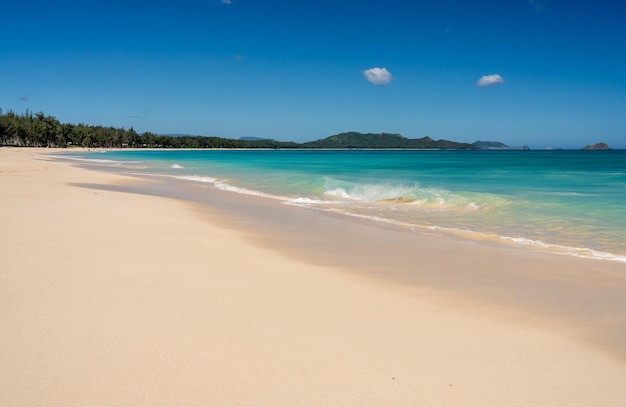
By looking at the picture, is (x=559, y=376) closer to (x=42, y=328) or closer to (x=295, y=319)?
(x=295, y=319)

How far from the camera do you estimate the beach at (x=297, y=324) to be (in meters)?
3.19

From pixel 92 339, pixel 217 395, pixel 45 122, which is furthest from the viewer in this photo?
pixel 45 122

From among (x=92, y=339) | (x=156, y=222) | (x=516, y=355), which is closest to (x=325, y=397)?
(x=516, y=355)

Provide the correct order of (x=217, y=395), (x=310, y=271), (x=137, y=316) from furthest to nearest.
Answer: (x=310, y=271) < (x=137, y=316) < (x=217, y=395)

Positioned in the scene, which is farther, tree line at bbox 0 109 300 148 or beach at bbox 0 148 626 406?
tree line at bbox 0 109 300 148

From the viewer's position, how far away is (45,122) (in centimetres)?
10788

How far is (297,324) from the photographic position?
4.32m

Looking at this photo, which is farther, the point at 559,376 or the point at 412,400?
the point at 559,376

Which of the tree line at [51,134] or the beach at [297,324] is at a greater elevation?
the tree line at [51,134]

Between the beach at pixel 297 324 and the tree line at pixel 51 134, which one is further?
the tree line at pixel 51 134

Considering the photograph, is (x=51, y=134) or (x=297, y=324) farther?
(x=51, y=134)

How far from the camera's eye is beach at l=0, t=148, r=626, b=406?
319 cm

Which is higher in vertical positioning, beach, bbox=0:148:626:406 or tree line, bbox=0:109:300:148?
tree line, bbox=0:109:300:148

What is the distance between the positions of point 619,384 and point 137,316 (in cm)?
420
